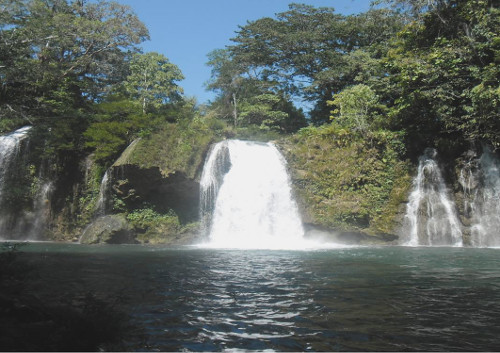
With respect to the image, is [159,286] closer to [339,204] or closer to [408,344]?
[408,344]

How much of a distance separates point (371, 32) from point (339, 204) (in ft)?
55.9

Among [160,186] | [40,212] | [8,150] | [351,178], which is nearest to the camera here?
[351,178]

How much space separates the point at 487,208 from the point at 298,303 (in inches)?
574

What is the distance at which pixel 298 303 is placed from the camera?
184 inches

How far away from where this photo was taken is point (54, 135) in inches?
743

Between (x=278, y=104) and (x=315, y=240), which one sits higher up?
(x=278, y=104)

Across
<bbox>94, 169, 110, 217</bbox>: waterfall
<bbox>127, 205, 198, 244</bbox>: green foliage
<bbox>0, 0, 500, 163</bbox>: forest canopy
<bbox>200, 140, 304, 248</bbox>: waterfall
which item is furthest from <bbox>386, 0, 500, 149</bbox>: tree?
<bbox>94, 169, 110, 217</bbox>: waterfall

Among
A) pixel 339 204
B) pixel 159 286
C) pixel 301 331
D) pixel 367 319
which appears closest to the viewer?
pixel 301 331

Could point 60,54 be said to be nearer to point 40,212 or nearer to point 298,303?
point 40,212

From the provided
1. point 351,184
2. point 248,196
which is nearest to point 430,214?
point 351,184

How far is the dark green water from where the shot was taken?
3334 mm

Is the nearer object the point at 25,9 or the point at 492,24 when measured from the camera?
the point at 492,24

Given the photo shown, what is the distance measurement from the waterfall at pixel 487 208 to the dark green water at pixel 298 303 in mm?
8031

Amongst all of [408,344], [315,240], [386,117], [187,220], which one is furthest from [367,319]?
[386,117]
